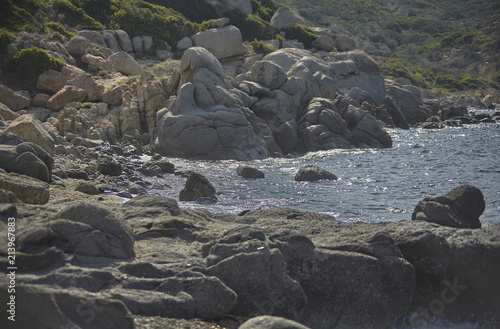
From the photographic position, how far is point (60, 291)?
4.96 meters

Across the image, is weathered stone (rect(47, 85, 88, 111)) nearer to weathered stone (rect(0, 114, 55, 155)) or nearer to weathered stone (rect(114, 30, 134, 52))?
weathered stone (rect(0, 114, 55, 155))

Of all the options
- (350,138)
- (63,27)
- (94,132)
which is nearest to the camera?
(94,132)

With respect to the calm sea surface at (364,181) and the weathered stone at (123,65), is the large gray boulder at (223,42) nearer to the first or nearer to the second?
the weathered stone at (123,65)

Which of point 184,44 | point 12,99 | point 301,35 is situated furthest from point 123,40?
point 301,35

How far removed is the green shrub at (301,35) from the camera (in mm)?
55781

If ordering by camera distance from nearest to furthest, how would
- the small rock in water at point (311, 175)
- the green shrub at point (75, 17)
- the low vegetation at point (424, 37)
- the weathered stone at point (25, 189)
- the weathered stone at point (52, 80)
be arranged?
the weathered stone at point (25, 189) → the small rock in water at point (311, 175) → the weathered stone at point (52, 80) → the green shrub at point (75, 17) → the low vegetation at point (424, 37)

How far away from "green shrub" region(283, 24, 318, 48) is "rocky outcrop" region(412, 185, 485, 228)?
145 ft

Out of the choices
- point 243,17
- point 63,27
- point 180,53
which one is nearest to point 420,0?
point 243,17

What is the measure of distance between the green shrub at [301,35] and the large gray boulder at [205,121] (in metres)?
27.0

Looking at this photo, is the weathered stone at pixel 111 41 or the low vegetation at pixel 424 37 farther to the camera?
the low vegetation at pixel 424 37

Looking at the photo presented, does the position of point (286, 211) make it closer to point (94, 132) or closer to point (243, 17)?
point (94, 132)

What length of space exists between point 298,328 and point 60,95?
27291mm

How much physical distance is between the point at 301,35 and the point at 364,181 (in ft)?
124

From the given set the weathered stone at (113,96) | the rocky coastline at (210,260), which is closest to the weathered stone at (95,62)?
the weathered stone at (113,96)
